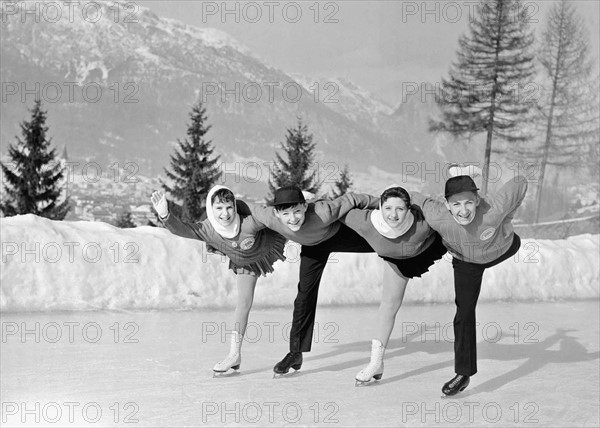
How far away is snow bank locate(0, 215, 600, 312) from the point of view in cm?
845

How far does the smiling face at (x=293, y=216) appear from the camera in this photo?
365cm

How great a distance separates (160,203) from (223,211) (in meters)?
0.38

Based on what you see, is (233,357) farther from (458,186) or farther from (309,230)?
(458,186)

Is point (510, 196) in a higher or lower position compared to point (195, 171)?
lower

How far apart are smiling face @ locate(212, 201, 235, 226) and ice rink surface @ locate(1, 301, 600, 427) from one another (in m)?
1.60

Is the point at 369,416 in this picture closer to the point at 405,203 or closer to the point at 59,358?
the point at 405,203

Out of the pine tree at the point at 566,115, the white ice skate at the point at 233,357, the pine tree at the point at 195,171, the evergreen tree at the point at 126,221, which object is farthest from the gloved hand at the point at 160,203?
the evergreen tree at the point at 126,221

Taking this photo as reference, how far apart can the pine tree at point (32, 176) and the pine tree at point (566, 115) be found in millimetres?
30286

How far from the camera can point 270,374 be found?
18.9 ft

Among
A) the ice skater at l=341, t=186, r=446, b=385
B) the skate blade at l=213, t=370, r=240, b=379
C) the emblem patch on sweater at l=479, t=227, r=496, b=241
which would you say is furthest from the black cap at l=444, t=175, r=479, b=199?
the skate blade at l=213, t=370, r=240, b=379

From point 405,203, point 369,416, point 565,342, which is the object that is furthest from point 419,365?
point 405,203

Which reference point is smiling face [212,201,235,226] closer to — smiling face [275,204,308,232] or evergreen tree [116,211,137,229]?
smiling face [275,204,308,232]

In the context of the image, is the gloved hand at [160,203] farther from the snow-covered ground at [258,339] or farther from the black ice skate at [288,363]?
the snow-covered ground at [258,339]

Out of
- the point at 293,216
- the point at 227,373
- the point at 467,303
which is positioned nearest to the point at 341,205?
the point at 293,216
